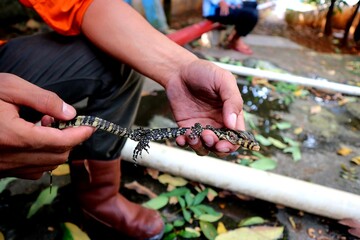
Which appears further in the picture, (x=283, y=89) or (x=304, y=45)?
(x=304, y=45)

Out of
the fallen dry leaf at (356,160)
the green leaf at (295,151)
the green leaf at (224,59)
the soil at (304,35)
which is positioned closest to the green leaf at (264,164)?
the green leaf at (295,151)

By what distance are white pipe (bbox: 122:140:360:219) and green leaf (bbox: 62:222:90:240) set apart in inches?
33.1

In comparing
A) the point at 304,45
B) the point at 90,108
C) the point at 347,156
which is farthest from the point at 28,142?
the point at 304,45

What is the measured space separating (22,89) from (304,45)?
25.8ft

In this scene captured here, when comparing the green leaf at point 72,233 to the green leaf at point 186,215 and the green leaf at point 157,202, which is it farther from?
the green leaf at point 186,215

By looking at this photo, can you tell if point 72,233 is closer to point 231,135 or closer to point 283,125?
point 231,135

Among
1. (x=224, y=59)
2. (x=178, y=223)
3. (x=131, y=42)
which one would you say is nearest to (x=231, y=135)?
(x=131, y=42)

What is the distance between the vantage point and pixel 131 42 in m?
2.33

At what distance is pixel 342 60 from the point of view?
22.5 ft

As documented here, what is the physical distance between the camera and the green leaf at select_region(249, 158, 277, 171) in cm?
351

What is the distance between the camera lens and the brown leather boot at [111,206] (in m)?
2.64

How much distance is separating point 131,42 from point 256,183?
163 centimetres

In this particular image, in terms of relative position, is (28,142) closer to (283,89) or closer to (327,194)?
(327,194)

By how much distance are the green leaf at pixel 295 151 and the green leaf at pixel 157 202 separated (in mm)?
1616
